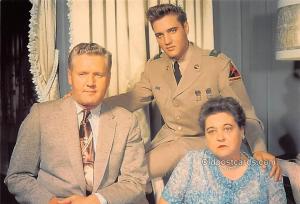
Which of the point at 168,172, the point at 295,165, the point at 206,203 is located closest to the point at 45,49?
the point at 168,172

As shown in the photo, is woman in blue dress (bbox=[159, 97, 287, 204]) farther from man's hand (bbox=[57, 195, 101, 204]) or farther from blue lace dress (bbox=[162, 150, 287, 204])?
man's hand (bbox=[57, 195, 101, 204])

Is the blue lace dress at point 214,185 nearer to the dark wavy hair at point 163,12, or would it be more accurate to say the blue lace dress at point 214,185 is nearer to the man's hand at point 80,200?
the man's hand at point 80,200

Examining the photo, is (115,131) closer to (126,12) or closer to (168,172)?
(168,172)

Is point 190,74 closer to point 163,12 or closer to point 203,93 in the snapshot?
point 203,93

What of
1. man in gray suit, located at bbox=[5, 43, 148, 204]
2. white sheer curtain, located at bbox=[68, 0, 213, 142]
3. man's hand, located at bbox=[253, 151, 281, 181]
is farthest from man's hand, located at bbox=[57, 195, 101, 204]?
white sheer curtain, located at bbox=[68, 0, 213, 142]

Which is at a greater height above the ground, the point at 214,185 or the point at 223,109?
the point at 223,109

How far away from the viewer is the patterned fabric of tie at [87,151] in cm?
92

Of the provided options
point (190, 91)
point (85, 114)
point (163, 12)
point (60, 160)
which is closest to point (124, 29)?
point (163, 12)

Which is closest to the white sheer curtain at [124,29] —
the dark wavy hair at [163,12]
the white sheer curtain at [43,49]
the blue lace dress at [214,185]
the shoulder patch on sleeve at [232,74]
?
the white sheer curtain at [43,49]

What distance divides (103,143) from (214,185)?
290 millimetres

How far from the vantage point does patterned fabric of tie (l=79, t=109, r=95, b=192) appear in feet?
3.01

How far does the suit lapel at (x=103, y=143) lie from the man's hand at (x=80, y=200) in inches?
1.6

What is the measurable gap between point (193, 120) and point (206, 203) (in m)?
0.34

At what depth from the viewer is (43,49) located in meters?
1.25
